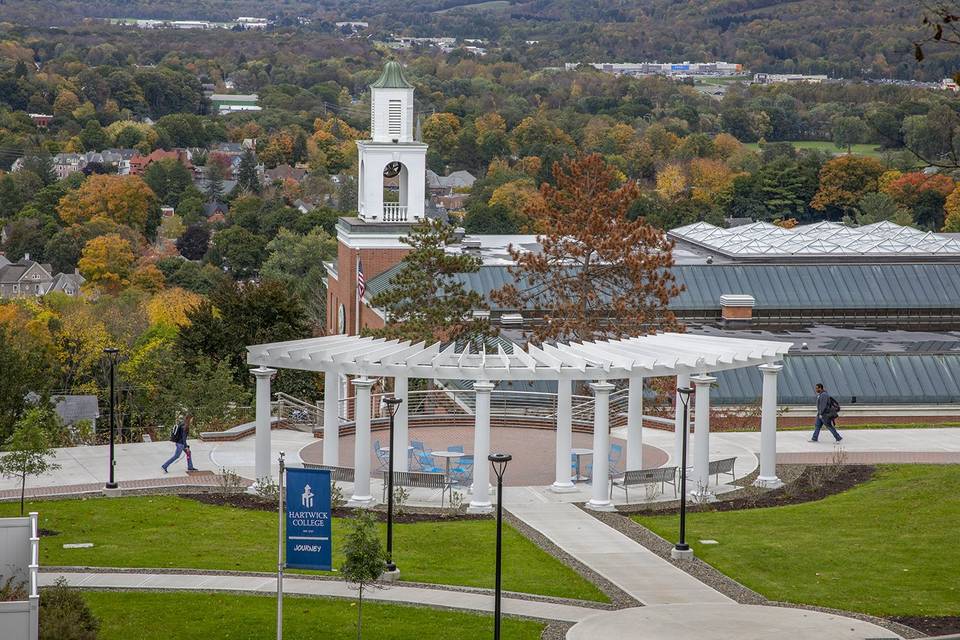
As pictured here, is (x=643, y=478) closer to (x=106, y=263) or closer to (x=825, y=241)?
(x=825, y=241)

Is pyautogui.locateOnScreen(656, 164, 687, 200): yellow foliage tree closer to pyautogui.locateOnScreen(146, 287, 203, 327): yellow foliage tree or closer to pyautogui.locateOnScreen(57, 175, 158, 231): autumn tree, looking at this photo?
pyautogui.locateOnScreen(57, 175, 158, 231): autumn tree

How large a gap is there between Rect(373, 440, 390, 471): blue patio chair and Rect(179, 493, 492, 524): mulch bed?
4.01m

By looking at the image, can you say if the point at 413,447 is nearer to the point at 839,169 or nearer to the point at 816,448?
the point at 816,448

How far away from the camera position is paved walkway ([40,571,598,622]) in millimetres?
25844

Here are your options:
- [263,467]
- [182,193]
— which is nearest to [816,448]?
[263,467]

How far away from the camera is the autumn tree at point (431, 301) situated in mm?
47188

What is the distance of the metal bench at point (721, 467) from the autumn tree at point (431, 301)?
37.8 ft

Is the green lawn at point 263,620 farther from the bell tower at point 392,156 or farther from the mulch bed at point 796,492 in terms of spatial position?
the bell tower at point 392,156

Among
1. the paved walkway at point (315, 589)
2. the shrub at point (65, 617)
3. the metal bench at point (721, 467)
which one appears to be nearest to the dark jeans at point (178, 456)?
the paved walkway at point (315, 589)

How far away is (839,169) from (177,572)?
391ft

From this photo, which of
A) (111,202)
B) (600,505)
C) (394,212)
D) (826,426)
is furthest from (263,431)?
(111,202)

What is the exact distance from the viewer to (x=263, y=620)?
24922mm

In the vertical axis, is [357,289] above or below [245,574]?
above

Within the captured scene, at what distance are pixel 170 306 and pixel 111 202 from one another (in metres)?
63.7
